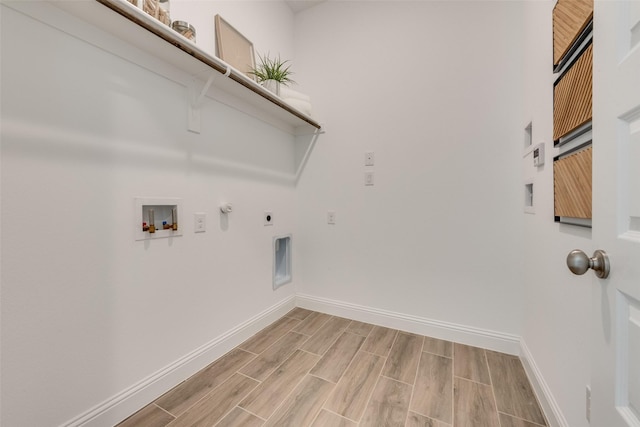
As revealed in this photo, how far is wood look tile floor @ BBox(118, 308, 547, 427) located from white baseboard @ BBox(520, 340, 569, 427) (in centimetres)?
4

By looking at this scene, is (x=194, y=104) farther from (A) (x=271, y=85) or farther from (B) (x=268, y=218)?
(B) (x=268, y=218)

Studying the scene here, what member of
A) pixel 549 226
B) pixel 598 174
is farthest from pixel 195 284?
pixel 549 226

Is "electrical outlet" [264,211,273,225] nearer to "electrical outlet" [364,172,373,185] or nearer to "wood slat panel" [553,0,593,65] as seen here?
"electrical outlet" [364,172,373,185]

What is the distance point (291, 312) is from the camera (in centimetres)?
226

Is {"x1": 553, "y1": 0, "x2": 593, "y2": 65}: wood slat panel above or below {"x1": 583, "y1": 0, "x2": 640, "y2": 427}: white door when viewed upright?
above

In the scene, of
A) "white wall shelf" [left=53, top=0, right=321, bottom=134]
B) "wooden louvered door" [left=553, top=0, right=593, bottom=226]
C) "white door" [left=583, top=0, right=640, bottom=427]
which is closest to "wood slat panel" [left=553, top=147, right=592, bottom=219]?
"wooden louvered door" [left=553, top=0, right=593, bottom=226]

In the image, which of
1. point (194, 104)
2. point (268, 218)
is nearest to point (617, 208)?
point (194, 104)

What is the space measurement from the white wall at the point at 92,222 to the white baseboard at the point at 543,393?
1.75m

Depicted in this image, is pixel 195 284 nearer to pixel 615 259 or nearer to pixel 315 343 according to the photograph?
pixel 315 343

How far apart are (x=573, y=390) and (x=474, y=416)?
442 millimetres

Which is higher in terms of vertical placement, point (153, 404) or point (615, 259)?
point (615, 259)

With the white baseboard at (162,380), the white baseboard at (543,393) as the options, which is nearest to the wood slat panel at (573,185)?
the white baseboard at (543,393)

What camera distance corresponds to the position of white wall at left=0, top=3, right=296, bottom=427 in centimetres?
85

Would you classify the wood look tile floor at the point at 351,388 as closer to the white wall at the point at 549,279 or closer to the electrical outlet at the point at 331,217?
the white wall at the point at 549,279
